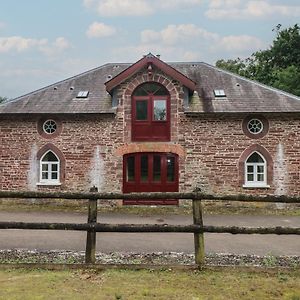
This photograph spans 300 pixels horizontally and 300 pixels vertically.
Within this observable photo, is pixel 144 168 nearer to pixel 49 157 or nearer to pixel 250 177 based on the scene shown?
pixel 49 157

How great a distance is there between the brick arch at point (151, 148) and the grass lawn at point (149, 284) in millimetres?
11271

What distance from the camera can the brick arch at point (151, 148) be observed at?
17.6 m

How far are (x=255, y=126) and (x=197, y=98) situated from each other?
2.75m

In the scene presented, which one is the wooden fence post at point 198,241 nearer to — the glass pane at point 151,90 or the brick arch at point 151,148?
the brick arch at point 151,148

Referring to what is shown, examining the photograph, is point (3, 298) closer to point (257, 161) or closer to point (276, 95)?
point (257, 161)

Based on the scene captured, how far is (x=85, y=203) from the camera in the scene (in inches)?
698

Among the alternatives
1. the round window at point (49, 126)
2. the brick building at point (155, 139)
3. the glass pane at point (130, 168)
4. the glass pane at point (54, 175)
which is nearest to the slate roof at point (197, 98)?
the brick building at point (155, 139)

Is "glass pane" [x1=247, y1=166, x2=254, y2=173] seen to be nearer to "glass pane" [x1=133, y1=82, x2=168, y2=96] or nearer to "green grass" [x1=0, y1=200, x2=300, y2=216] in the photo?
"green grass" [x1=0, y1=200, x2=300, y2=216]

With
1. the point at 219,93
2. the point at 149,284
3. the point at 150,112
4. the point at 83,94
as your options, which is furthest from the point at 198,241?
the point at 83,94

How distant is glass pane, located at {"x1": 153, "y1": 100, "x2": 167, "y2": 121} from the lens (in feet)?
58.3

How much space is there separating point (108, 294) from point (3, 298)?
4.30 feet

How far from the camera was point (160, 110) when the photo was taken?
1781 cm

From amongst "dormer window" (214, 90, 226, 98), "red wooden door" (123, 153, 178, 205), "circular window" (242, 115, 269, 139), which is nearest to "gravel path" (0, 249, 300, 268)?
"red wooden door" (123, 153, 178, 205)

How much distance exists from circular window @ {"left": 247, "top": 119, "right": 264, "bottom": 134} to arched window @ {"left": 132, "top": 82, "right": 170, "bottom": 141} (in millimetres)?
3536
